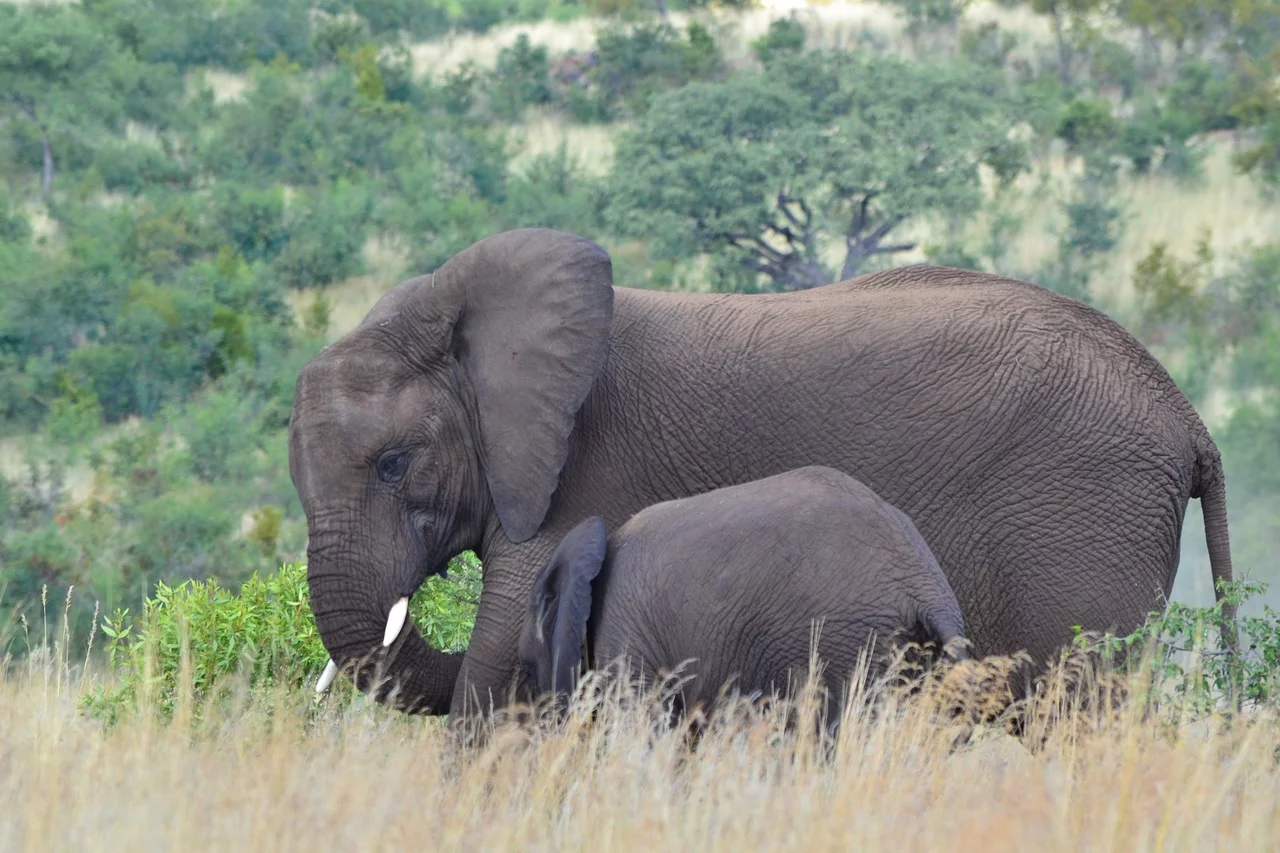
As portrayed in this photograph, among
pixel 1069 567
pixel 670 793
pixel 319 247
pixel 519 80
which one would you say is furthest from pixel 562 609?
pixel 519 80

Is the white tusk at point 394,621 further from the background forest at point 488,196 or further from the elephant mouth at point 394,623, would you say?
the background forest at point 488,196

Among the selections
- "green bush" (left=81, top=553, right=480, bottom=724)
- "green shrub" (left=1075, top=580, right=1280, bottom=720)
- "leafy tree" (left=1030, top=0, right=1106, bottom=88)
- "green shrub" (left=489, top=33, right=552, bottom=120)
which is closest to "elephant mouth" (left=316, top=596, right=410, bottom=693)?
"green bush" (left=81, top=553, right=480, bottom=724)

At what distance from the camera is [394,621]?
19.0ft

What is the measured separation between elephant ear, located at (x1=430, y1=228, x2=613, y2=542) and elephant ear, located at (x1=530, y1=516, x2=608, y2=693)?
0.27 m

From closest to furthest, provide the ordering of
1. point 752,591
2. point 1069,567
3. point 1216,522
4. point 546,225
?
1. point 752,591
2. point 1069,567
3. point 1216,522
4. point 546,225

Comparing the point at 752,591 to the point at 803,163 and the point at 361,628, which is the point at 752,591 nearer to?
the point at 361,628

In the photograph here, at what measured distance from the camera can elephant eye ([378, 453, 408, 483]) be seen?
5773mm

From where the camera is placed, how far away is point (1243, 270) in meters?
26.6

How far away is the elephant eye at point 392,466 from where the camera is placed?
5773 mm

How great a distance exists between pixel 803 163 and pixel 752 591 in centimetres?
2155

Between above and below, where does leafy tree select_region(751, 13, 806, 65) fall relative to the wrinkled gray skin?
below

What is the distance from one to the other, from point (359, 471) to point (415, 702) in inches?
31.0

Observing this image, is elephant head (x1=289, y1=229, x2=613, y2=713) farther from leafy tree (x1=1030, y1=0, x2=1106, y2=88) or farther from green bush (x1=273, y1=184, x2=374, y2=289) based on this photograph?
leafy tree (x1=1030, y1=0, x2=1106, y2=88)

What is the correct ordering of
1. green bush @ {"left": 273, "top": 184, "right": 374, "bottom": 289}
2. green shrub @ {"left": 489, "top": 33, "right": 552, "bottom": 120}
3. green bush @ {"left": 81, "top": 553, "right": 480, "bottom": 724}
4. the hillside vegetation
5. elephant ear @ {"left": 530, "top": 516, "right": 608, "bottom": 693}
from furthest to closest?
green shrub @ {"left": 489, "top": 33, "right": 552, "bottom": 120} → green bush @ {"left": 273, "top": 184, "right": 374, "bottom": 289} → green bush @ {"left": 81, "top": 553, "right": 480, "bottom": 724} → elephant ear @ {"left": 530, "top": 516, "right": 608, "bottom": 693} → the hillside vegetation
